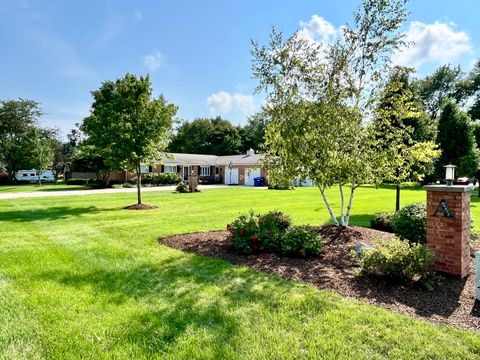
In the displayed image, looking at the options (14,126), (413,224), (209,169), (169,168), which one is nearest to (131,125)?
(413,224)

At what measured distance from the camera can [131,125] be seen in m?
13.9

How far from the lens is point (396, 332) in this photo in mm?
3217

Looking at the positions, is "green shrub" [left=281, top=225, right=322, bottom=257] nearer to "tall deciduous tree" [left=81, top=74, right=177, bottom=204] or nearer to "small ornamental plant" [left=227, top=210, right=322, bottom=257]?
"small ornamental plant" [left=227, top=210, right=322, bottom=257]

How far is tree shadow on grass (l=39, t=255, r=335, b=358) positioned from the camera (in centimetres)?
319

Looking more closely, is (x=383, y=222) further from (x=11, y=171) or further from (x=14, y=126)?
(x=14, y=126)

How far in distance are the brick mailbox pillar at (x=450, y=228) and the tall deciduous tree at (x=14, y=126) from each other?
4380cm

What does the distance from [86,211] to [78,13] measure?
7.35 meters

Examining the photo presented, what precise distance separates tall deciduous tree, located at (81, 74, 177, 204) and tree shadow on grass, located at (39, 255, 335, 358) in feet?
29.9

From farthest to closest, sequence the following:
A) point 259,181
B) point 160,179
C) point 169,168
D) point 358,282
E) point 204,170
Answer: point 204,170 < point 169,168 < point 259,181 < point 160,179 < point 358,282

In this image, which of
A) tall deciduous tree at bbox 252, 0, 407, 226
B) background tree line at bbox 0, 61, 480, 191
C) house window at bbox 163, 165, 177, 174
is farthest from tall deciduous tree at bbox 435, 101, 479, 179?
house window at bbox 163, 165, 177, 174

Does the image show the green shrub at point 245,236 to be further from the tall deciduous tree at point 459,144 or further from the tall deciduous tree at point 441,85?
the tall deciduous tree at point 441,85

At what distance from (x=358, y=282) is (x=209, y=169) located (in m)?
35.3

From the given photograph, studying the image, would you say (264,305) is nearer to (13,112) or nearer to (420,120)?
(420,120)

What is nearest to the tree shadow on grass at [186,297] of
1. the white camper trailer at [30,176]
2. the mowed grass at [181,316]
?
the mowed grass at [181,316]
